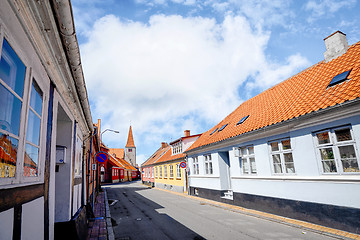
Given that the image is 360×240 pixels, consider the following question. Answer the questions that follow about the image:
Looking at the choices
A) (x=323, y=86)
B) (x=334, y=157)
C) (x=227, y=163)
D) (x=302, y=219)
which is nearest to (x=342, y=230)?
(x=302, y=219)

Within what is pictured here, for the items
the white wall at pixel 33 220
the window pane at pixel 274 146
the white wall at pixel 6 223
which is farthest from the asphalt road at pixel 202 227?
the white wall at pixel 6 223

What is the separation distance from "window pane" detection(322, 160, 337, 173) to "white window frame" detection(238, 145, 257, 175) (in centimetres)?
355

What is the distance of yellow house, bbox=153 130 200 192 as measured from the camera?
830 inches

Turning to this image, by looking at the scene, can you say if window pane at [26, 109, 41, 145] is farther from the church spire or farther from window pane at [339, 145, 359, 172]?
the church spire

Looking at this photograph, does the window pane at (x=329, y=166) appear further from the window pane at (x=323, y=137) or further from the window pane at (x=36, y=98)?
the window pane at (x=36, y=98)

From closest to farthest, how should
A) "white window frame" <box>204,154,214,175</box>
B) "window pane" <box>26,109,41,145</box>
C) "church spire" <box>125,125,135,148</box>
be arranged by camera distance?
"window pane" <box>26,109,41,145</box> < "white window frame" <box>204,154,214,175</box> < "church spire" <box>125,125,135,148</box>

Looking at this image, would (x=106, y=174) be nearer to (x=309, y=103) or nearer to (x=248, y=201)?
(x=248, y=201)

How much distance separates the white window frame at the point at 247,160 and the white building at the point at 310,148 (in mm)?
48

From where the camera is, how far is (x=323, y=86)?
907cm

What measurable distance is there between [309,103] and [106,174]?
148ft

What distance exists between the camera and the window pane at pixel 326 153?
287 inches

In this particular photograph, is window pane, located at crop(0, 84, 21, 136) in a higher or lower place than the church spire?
lower

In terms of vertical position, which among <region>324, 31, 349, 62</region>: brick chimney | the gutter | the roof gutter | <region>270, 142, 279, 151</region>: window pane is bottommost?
<region>270, 142, 279, 151</region>: window pane

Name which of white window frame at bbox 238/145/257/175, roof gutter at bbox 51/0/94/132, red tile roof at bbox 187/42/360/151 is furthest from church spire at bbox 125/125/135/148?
roof gutter at bbox 51/0/94/132
